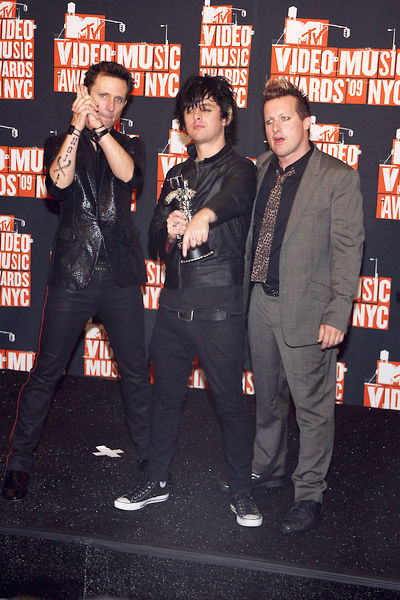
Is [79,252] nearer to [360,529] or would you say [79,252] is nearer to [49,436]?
[49,436]

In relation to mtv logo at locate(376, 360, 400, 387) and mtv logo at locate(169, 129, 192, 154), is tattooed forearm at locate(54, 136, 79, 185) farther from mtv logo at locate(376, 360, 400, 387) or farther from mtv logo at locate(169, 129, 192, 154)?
mtv logo at locate(376, 360, 400, 387)

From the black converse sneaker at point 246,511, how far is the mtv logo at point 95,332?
189 cm

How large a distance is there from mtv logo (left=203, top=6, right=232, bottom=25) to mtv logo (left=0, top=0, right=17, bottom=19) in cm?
116

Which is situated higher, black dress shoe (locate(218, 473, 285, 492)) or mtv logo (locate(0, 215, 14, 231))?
mtv logo (locate(0, 215, 14, 231))

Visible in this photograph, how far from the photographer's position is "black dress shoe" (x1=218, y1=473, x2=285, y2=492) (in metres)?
2.67

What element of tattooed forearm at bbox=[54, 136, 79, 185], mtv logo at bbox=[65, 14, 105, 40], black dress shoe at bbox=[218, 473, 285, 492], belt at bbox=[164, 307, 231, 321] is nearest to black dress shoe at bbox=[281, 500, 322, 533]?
black dress shoe at bbox=[218, 473, 285, 492]

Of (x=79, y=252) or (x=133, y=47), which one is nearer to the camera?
(x=79, y=252)

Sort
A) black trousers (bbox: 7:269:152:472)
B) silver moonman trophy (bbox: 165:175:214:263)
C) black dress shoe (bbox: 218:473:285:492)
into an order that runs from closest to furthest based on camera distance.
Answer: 1. silver moonman trophy (bbox: 165:175:214:263)
2. black trousers (bbox: 7:269:152:472)
3. black dress shoe (bbox: 218:473:285:492)

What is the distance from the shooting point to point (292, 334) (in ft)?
7.80

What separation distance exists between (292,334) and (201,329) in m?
0.34

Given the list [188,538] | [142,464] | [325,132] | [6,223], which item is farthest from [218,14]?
[188,538]

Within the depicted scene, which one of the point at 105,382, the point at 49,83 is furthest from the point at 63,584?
the point at 49,83

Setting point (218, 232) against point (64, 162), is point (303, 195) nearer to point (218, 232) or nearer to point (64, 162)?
point (218, 232)

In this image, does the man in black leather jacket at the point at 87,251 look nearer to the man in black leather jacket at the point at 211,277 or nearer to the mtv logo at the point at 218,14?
the man in black leather jacket at the point at 211,277
